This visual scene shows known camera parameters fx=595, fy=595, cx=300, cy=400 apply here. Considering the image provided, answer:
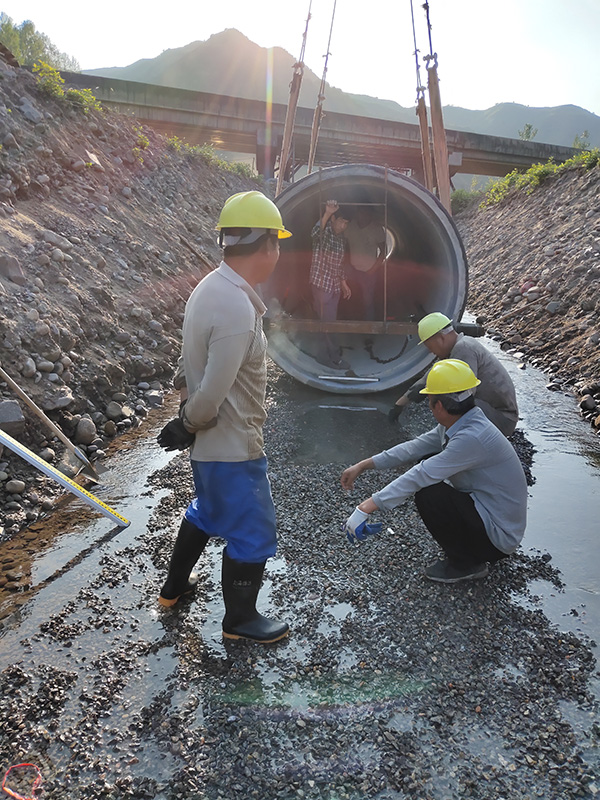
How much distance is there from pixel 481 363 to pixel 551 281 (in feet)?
23.2

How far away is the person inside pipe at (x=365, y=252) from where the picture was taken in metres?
8.45

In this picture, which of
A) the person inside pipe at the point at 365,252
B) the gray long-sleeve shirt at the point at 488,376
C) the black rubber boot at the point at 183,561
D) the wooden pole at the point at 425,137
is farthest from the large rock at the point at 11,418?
the wooden pole at the point at 425,137

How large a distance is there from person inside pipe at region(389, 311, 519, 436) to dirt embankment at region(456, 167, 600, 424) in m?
1.97

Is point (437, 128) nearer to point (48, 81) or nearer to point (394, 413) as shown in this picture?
point (394, 413)

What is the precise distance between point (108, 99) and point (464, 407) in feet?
76.3

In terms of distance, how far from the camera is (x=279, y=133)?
25.5 meters

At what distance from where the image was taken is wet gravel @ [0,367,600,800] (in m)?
2.29

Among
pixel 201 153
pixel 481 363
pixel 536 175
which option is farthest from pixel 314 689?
pixel 536 175

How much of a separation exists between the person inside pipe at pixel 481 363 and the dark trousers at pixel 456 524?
3.94 ft

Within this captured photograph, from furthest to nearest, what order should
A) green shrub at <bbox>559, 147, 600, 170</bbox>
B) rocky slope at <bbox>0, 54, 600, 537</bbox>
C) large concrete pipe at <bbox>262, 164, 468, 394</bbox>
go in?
green shrub at <bbox>559, 147, 600, 170</bbox>, large concrete pipe at <bbox>262, 164, 468, 394</bbox>, rocky slope at <bbox>0, 54, 600, 537</bbox>

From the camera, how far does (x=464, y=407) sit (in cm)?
323

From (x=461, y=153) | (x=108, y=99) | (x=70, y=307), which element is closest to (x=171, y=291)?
(x=70, y=307)

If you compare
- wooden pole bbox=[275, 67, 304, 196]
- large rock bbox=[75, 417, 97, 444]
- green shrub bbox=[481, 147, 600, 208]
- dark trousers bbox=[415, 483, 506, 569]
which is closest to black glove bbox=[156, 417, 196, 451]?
dark trousers bbox=[415, 483, 506, 569]

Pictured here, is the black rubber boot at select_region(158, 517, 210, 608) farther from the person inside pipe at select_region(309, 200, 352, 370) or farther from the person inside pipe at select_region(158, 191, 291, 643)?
the person inside pipe at select_region(309, 200, 352, 370)
